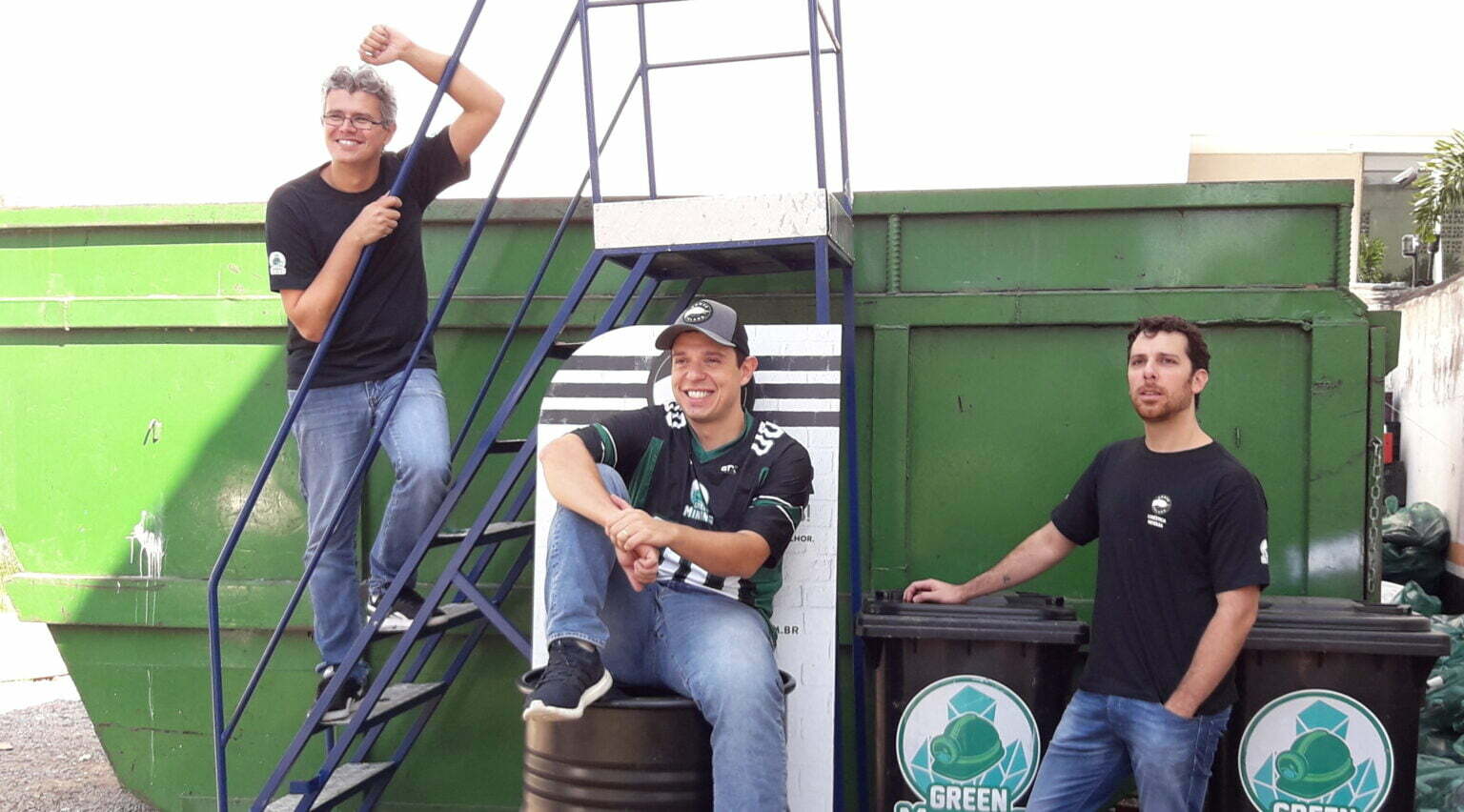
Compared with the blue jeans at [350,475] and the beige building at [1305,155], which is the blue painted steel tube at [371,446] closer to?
the blue jeans at [350,475]

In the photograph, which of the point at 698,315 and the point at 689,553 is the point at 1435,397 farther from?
the point at 689,553

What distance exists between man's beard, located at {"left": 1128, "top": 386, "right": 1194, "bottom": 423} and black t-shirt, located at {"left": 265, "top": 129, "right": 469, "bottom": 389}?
7.12 ft

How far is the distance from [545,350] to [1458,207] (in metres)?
16.6

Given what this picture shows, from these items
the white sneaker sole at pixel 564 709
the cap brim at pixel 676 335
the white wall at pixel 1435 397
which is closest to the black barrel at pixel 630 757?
the white sneaker sole at pixel 564 709

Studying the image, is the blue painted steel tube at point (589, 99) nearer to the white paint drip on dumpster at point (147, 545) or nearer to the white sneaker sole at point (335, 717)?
the white sneaker sole at point (335, 717)

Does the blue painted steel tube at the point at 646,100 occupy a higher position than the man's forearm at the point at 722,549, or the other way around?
the blue painted steel tube at the point at 646,100

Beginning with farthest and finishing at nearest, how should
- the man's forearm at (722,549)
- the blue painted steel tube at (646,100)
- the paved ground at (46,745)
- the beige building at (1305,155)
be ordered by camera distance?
the beige building at (1305,155)
the paved ground at (46,745)
the blue painted steel tube at (646,100)
the man's forearm at (722,549)

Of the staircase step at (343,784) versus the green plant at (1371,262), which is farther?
the green plant at (1371,262)

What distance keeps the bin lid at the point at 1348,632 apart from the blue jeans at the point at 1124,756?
0.28 metres

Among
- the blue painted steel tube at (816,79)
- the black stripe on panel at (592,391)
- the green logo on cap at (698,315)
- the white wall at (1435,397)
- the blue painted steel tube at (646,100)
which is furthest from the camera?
the white wall at (1435,397)

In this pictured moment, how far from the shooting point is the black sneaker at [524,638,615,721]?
2.54 m

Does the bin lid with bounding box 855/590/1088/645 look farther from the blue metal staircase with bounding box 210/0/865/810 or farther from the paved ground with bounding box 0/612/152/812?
the paved ground with bounding box 0/612/152/812

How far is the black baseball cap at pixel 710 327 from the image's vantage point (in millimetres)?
3035

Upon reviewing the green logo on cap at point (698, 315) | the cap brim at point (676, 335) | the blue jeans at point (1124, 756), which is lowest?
the blue jeans at point (1124, 756)
